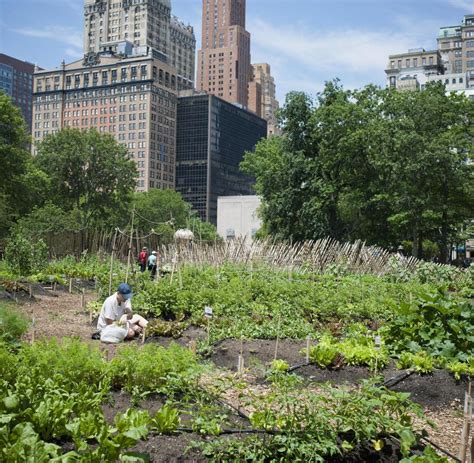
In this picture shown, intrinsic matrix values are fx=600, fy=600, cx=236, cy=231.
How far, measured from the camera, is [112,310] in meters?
9.99

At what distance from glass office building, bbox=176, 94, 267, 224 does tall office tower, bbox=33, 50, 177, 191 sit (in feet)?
7.68

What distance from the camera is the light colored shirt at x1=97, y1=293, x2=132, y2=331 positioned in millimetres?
9961

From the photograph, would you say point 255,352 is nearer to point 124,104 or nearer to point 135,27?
point 124,104

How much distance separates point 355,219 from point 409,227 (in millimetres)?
3130

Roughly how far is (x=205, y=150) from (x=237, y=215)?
65835mm

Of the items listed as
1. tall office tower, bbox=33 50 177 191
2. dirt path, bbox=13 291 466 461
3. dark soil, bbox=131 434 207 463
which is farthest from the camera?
tall office tower, bbox=33 50 177 191

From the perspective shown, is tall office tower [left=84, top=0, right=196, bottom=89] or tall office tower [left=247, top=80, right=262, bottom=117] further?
tall office tower [left=247, top=80, right=262, bottom=117]

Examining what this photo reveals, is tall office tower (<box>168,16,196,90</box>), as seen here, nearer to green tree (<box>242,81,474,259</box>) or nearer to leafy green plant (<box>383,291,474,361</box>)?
green tree (<box>242,81,474,259</box>)

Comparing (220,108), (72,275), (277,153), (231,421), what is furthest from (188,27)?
(231,421)

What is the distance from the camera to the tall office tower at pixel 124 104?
5079 inches

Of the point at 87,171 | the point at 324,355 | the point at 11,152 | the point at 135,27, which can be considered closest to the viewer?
the point at 324,355

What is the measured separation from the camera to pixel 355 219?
34.1m

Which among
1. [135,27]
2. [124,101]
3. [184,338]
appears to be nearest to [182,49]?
[135,27]

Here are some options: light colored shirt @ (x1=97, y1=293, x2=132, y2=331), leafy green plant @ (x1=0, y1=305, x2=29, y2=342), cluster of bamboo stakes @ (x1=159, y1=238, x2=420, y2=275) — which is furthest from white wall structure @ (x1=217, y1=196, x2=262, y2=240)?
leafy green plant @ (x1=0, y1=305, x2=29, y2=342)
